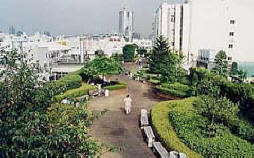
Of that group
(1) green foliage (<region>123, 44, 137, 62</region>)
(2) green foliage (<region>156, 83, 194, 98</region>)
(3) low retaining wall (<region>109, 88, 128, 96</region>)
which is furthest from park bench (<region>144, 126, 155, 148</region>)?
(1) green foliage (<region>123, 44, 137, 62</region>)

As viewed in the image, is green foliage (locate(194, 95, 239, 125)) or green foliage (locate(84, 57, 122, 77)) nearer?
green foliage (locate(194, 95, 239, 125))

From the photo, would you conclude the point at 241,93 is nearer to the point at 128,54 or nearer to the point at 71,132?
the point at 71,132

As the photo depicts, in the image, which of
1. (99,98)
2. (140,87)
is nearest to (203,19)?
(140,87)

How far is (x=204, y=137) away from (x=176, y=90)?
9.07 meters

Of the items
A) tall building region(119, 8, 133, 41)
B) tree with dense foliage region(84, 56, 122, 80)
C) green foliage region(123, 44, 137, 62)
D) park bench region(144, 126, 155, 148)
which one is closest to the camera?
park bench region(144, 126, 155, 148)

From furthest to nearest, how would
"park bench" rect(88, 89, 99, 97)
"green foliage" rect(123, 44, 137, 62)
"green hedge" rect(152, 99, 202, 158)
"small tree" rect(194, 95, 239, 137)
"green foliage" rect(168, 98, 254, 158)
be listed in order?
1. "green foliage" rect(123, 44, 137, 62)
2. "park bench" rect(88, 89, 99, 97)
3. "small tree" rect(194, 95, 239, 137)
4. "green hedge" rect(152, 99, 202, 158)
5. "green foliage" rect(168, 98, 254, 158)

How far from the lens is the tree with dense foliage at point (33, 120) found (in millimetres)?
5504

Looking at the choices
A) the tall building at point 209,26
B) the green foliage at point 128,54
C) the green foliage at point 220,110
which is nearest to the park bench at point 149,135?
the green foliage at point 220,110

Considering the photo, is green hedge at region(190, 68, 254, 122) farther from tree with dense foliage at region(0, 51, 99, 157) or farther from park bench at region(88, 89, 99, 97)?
park bench at region(88, 89, 99, 97)

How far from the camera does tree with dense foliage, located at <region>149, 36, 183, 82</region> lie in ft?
76.7

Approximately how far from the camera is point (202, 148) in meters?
10.3

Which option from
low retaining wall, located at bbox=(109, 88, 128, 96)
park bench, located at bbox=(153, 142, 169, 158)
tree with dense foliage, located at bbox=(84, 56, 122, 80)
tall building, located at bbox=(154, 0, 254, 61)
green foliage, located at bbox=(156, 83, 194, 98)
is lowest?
park bench, located at bbox=(153, 142, 169, 158)

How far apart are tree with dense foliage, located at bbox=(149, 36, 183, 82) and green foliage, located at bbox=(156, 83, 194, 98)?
6.58 ft

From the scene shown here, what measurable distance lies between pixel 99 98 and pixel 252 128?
37.3 ft
